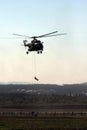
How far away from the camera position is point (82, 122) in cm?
8862

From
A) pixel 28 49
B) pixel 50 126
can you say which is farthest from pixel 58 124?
pixel 28 49

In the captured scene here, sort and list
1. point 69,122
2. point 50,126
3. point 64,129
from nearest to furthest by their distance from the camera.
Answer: point 64,129
point 50,126
point 69,122

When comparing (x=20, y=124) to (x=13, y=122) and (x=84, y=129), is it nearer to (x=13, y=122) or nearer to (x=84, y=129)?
(x=13, y=122)

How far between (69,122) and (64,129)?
11966mm

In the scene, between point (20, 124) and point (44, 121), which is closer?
point (20, 124)

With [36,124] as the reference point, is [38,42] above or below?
above

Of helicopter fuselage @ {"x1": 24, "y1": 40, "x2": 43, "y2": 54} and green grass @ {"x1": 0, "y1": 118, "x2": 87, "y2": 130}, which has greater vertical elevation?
helicopter fuselage @ {"x1": 24, "y1": 40, "x2": 43, "y2": 54}

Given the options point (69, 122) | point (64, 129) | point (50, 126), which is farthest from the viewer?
point (69, 122)

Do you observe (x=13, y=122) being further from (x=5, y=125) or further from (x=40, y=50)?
(x=40, y=50)

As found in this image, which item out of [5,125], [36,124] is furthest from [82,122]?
[5,125]

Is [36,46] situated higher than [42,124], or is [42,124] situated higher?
[36,46]

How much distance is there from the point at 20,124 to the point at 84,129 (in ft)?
41.7

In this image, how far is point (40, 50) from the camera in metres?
76.9

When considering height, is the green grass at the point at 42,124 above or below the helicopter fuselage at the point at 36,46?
below
